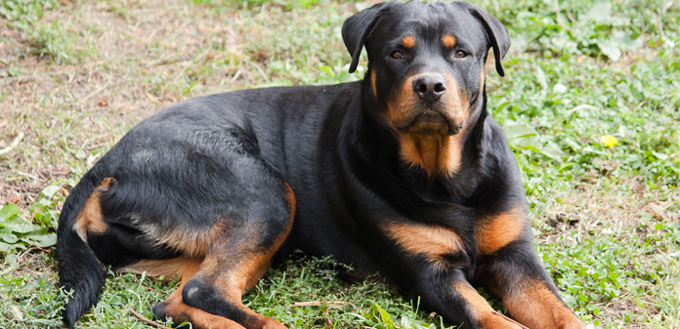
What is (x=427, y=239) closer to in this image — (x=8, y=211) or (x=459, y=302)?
(x=459, y=302)

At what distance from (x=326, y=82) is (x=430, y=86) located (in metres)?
2.66

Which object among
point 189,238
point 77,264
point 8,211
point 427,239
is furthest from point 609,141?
point 8,211

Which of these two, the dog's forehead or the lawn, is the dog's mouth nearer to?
the dog's forehead

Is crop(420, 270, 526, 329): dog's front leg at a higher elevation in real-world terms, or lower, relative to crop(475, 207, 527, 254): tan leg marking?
lower

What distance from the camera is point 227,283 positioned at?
368cm

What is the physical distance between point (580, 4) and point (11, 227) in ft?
17.1

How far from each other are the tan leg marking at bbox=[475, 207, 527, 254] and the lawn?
0.42 meters

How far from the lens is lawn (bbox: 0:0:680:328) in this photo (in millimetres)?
3775

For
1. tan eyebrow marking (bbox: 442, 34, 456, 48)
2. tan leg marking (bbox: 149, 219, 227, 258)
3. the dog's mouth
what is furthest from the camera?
tan leg marking (bbox: 149, 219, 227, 258)

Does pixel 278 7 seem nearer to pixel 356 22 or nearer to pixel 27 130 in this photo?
pixel 27 130

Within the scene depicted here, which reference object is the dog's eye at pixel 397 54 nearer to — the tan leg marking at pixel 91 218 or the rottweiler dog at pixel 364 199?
the rottweiler dog at pixel 364 199

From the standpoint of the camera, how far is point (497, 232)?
3723 mm

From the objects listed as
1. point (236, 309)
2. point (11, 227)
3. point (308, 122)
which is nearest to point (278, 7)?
point (308, 122)

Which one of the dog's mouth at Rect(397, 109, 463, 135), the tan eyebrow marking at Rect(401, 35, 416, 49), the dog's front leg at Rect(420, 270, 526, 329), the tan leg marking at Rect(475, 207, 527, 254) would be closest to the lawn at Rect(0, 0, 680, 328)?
the dog's front leg at Rect(420, 270, 526, 329)
